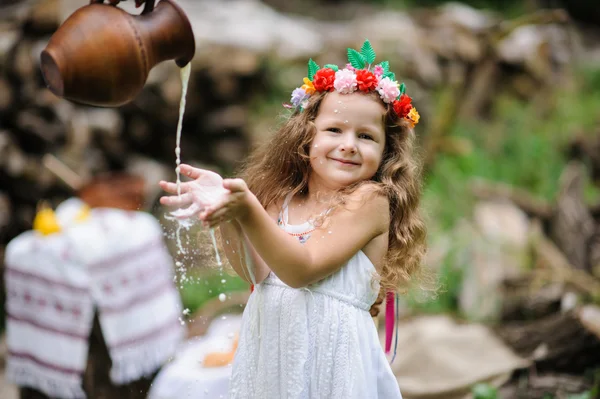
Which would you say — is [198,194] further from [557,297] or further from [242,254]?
[557,297]

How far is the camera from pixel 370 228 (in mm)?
1924

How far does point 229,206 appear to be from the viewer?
5.37 feet

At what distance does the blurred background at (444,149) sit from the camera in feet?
12.2

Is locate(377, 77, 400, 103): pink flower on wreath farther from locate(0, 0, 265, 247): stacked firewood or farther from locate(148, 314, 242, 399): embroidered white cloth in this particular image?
locate(0, 0, 265, 247): stacked firewood

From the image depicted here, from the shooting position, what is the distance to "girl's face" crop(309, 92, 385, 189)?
76.5 inches

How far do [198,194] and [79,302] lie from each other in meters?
2.19

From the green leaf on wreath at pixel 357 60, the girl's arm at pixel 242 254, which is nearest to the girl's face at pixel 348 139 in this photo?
the green leaf on wreath at pixel 357 60

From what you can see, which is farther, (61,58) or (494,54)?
(494,54)

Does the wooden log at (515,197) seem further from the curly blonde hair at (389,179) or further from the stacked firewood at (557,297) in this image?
the curly blonde hair at (389,179)

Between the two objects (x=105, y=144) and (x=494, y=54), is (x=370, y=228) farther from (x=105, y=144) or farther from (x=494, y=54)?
(x=494, y=54)

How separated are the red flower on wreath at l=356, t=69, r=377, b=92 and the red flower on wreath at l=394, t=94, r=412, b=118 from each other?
3.6 inches

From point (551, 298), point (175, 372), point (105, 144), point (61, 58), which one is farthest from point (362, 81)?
point (105, 144)

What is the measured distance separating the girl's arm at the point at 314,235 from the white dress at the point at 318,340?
8 centimetres

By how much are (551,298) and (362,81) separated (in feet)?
8.71
